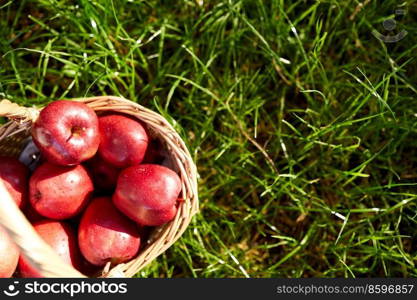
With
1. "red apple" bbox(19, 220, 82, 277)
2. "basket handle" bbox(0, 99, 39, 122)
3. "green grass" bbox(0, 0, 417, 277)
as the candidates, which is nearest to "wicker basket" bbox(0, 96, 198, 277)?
"basket handle" bbox(0, 99, 39, 122)

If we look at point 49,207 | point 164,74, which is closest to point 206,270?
point 49,207

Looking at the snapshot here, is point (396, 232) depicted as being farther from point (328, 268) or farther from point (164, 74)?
point (164, 74)

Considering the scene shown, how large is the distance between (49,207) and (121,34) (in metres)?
0.74

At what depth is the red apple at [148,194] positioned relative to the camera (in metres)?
1.65

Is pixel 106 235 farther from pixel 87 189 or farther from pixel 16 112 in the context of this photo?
pixel 16 112

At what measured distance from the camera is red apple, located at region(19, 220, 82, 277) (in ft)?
5.52

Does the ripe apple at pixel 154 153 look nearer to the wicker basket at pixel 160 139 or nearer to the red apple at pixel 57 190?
the wicker basket at pixel 160 139

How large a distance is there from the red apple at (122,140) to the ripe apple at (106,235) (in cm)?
14

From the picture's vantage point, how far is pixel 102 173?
5.96ft

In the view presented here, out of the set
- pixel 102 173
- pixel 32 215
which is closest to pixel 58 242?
pixel 32 215

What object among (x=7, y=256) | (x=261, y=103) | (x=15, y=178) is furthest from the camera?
(x=261, y=103)

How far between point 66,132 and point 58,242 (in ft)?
1.11

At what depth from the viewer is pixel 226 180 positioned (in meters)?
2.06

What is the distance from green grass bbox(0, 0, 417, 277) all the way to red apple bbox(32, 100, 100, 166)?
0.32m
